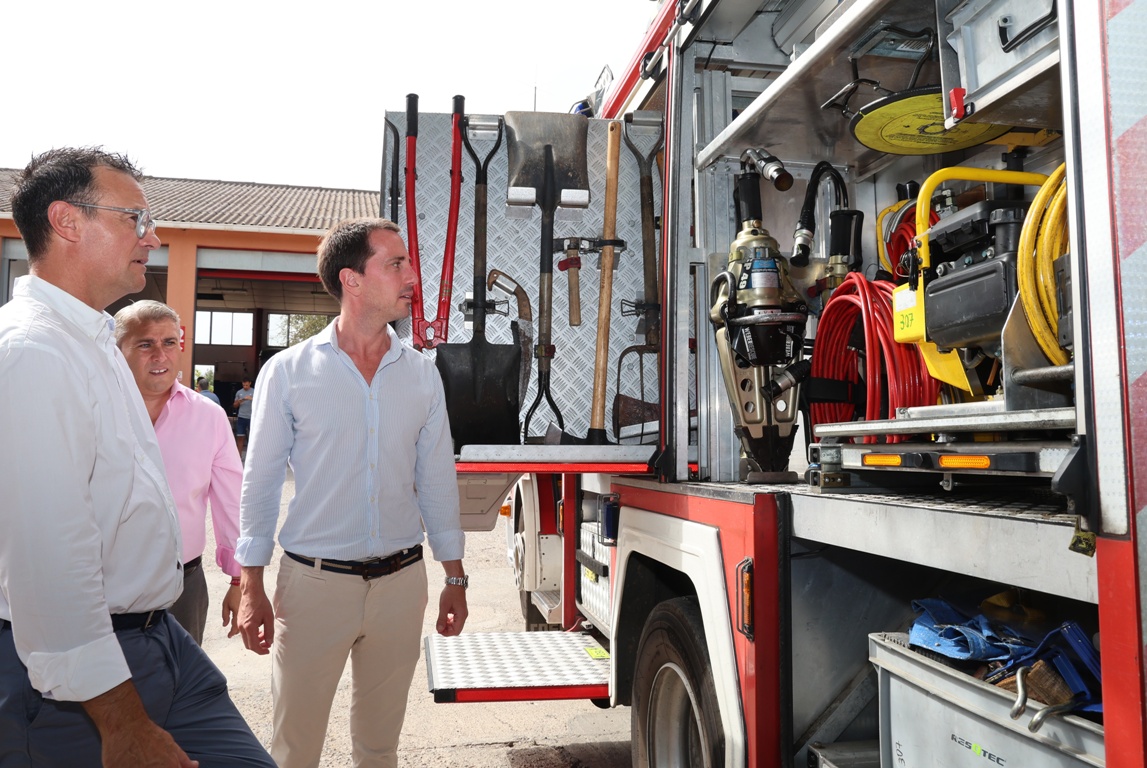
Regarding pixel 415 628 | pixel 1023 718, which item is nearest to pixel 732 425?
pixel 415 628

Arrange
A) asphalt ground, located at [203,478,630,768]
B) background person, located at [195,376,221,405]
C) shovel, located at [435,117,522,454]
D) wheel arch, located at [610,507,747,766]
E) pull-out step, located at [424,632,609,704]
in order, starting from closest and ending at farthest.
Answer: wheel arch, located at [610,507,747,766]
pull-out step, located at [424,632,609,704]
shovel, located at [435,117,522,454]
asphalt ground, located at [203,478,630,768]
background person, located at [195,376,221,405]

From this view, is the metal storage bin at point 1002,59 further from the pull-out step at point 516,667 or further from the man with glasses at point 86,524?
the pull-out step at point 516,667

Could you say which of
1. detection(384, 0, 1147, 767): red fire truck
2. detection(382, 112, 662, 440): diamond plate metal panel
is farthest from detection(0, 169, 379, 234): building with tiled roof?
detection(384, 0, 1147, 767): red fire truck

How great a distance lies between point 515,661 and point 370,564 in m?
1.40

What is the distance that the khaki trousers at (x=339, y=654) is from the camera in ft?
8.57

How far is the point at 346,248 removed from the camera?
284 cm

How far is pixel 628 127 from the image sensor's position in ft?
12.9

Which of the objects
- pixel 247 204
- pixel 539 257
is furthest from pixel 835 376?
pixel 247 204

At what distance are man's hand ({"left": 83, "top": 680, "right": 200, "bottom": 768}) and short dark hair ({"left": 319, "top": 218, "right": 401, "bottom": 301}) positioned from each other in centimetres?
153

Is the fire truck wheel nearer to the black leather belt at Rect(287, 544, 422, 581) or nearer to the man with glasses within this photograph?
the black leather belt at Rect(287, 544, 422, 581)

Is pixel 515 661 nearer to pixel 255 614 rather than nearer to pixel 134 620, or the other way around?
pixel 255 614

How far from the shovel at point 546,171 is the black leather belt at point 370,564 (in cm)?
137

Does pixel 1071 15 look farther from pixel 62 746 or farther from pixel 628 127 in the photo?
pixel 628 127

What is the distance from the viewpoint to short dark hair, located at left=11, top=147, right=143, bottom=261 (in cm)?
179
